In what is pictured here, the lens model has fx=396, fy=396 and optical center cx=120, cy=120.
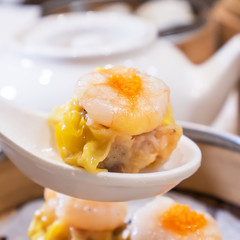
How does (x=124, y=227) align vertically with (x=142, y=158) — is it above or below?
below

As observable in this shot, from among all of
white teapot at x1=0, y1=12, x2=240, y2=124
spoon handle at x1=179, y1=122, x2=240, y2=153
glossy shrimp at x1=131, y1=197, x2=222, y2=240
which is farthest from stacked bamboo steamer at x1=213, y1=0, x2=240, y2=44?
glossy shrimp at x1=131, y1=197, x2=222, y2=240

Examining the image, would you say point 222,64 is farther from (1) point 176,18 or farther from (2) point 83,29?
(1) point 176,18

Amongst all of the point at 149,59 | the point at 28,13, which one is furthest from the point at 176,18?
the point at 149,59

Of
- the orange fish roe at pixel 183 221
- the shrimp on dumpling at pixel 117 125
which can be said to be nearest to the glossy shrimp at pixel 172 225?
the orange fish roe at pixel 183 221

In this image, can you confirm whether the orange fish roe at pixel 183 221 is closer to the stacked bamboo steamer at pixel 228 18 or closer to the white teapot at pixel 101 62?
the white teapot at pixel 101 62

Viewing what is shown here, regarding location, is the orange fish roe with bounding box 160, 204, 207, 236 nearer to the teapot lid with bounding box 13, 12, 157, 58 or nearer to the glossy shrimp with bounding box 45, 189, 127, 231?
the glossy shrimp with bounding box 45, 189, 127, 231

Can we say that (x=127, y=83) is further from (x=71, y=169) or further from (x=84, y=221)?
(x=84, y=221)

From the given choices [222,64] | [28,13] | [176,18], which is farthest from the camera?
[176,18]
